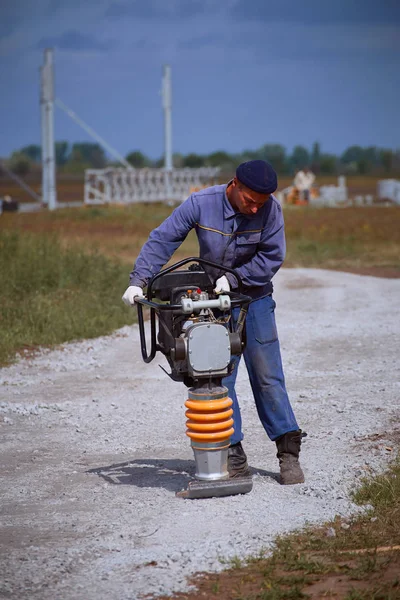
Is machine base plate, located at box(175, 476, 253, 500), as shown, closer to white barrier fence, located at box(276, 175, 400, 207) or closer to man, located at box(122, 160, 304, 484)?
man, located at box(122, 160, 304, 484)

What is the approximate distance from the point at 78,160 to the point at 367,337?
4635 inches

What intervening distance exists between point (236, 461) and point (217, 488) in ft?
1.43

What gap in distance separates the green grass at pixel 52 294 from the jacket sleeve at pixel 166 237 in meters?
4.98

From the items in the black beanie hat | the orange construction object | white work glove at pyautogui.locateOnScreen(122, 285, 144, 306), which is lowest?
the orange construction object

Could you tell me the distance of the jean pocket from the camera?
5910 mm

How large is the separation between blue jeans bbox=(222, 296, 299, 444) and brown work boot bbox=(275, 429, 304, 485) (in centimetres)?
6

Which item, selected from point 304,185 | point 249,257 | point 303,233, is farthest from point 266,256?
point 304,185

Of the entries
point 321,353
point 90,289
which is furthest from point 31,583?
point 90,289

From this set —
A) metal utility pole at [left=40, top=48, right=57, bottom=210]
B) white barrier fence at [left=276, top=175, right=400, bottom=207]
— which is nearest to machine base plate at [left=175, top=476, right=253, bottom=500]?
metal utility pole at [left=40, top=48, right=57, bottom=210]

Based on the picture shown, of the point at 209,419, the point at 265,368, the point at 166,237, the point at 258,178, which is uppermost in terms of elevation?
the point at 258,178

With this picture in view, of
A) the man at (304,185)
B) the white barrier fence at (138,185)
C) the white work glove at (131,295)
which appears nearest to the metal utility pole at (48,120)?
the white barrier fence at (138,185)

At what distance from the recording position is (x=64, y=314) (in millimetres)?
12617

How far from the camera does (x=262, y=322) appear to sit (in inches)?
233

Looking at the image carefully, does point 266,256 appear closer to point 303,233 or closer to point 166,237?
point 166,237
